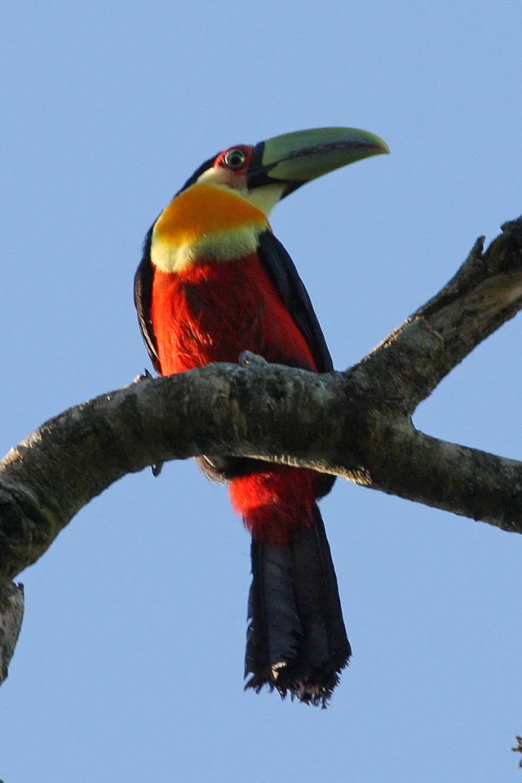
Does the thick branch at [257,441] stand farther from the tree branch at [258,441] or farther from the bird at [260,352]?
the bird at [260,352]

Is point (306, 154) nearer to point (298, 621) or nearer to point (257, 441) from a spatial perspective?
point (298, 621)

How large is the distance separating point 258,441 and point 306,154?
137 inches

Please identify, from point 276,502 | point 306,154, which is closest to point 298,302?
A: point 276,502

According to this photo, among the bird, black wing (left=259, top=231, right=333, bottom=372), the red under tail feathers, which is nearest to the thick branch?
the bird

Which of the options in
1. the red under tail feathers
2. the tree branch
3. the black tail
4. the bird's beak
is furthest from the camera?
the bird's beak

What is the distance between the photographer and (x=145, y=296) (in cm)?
560

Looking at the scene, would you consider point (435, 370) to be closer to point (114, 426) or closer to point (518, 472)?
point (518, 472)

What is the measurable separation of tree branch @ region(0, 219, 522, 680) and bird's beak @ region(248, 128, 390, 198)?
316 centimetres

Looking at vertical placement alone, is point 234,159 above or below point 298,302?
above

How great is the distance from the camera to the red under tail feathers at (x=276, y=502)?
16.3 ft

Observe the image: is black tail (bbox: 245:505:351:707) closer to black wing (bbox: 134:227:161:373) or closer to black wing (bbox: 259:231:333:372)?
black wing (bbox: 259:231:333:372)

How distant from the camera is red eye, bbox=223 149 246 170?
636 cm

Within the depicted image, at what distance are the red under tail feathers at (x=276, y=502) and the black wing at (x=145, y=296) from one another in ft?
3.32

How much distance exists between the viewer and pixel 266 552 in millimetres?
4926
